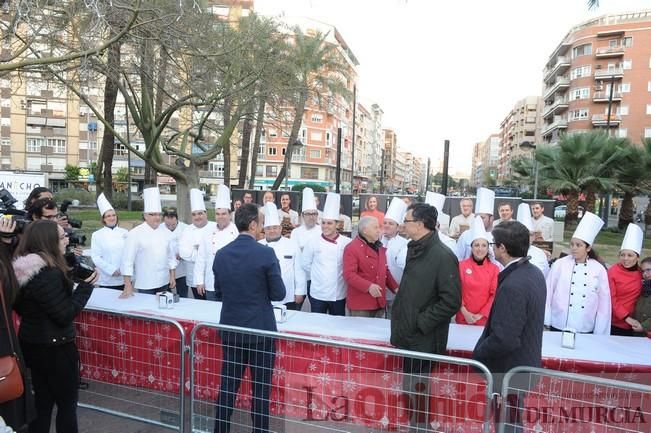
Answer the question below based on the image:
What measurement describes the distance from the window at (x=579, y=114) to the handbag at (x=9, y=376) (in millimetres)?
67249

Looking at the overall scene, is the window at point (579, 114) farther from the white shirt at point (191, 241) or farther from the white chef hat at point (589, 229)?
the white shirt at point (191, 241)

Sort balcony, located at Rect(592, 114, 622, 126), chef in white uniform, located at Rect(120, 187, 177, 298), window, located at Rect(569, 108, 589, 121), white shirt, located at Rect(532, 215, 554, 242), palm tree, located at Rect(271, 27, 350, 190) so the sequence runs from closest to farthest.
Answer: chef in white uniform, located at Rect(120, 187, 177, 298)
white shirt, located at Rect(532, 215, 554, 242)
palm tree, located at Rect(271, 27, 350, 190)
balcony, located at Rect(592, 114, 622, 126)
window, located at Rect(569, 108, 589, 121)

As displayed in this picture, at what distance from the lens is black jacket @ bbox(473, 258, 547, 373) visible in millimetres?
2738

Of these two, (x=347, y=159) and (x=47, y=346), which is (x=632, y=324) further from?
(x=347, y=159)

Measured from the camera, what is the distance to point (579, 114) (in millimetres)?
59406

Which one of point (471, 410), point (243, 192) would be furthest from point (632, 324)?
point (243, 192)

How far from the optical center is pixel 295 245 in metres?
5.73

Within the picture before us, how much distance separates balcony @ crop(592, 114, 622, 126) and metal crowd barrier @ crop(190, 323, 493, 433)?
6344cm

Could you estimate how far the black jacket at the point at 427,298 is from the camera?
10.1ft

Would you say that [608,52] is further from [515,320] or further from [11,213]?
[11,213]

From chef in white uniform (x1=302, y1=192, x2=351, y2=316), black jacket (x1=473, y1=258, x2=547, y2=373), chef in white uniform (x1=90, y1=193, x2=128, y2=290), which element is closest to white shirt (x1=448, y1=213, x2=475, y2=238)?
chef in white uniform (x1=302, y1=192, x2=351, y2=316)

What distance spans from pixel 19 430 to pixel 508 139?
385 ft

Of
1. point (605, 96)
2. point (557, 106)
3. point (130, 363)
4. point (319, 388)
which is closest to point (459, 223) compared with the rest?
point (319, 388)

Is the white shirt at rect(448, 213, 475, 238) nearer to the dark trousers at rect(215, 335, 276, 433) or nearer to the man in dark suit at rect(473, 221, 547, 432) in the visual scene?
the man in dark suit at rect(473, 221, 547, 432)
